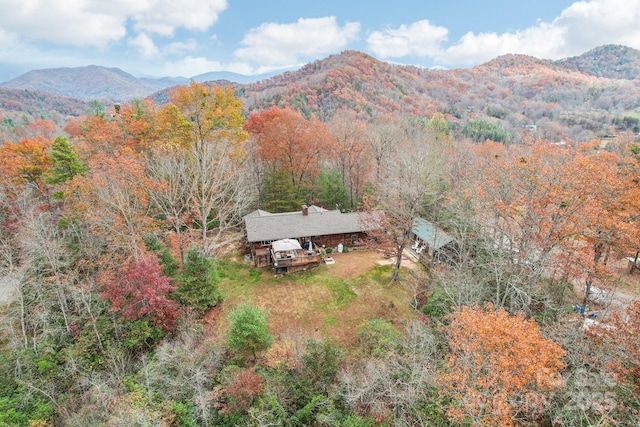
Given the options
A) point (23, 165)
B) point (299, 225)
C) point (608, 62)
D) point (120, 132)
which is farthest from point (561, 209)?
point (608, 62)

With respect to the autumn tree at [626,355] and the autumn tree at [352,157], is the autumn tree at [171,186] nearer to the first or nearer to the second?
the autumn tree at [352,157]

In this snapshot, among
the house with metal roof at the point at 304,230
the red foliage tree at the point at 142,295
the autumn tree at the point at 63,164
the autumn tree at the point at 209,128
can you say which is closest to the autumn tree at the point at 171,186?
the autumn tree at the point at 209,128

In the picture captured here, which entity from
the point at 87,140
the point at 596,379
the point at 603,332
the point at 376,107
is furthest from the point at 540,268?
the point at 376,107

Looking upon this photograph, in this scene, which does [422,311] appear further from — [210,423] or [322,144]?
[322,144]

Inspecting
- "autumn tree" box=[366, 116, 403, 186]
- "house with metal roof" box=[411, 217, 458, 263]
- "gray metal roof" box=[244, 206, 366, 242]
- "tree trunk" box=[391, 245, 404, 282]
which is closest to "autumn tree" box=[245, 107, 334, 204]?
"autumn tree" box=[366, 116, 403, 186]

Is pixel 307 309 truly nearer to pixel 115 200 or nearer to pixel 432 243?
pixel 432 243
